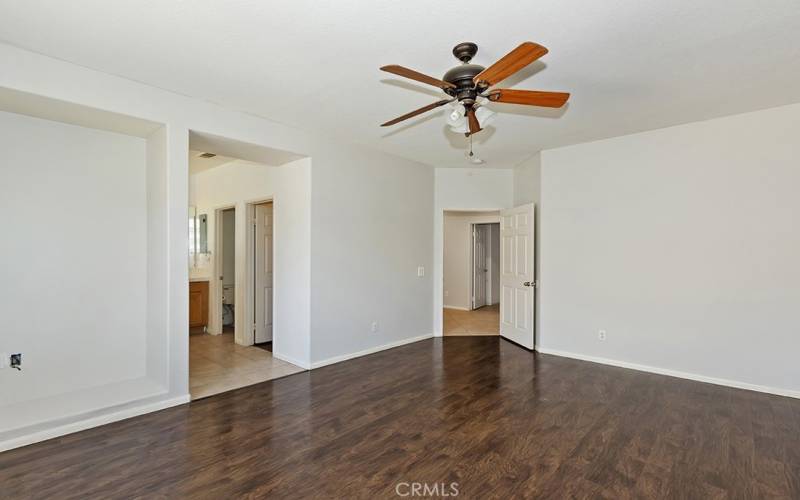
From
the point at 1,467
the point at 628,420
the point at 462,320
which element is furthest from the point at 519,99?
the point at 462,320

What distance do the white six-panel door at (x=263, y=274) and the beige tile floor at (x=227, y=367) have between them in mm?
409

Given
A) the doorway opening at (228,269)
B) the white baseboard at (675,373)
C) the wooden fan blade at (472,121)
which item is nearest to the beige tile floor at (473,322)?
the white baseboard at (675,373)

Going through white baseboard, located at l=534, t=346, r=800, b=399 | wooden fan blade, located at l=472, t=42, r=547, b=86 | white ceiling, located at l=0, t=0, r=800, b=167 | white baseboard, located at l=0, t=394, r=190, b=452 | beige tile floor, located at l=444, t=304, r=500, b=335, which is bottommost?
beige tile floor, located at l=444, t=304, r=500, b=335

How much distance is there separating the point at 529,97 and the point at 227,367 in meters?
4.11

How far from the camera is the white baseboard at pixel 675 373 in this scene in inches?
141

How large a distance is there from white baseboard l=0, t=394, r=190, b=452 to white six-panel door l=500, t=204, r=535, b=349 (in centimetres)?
409

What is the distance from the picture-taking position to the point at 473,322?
7.17m

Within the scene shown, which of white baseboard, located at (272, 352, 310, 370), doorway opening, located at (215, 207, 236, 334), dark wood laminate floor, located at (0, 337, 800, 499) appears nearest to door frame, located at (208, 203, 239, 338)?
doorway opening, located at (215, 207, 236, 334)

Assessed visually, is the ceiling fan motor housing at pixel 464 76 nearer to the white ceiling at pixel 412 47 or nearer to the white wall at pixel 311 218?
the white ceiling at pixel 412 47

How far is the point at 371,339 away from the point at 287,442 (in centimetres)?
233

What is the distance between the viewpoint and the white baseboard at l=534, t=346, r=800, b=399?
11.7 feet

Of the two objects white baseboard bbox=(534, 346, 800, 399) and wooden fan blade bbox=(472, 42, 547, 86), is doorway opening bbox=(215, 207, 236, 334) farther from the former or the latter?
wooden fan blade bbox=(472, 42, 547, 86)

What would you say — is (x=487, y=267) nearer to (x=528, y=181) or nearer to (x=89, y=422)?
(x=528, y=181)

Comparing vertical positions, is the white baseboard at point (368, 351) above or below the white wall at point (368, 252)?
below
